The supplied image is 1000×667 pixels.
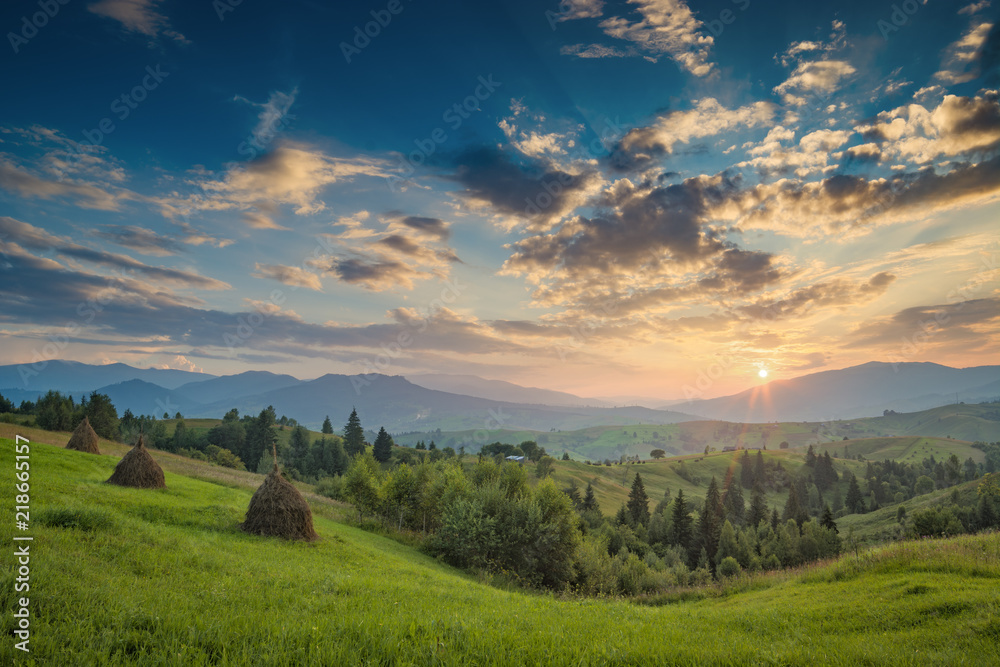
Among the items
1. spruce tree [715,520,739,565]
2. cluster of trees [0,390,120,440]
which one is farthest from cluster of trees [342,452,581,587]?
cluster of trees [0,390,120,440]

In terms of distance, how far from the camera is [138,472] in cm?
2638

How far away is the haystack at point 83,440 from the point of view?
3891 centimetres

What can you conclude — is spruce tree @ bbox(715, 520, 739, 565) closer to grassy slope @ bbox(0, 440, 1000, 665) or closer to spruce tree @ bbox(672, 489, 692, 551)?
spruce tree @ bbox(672, 489, 692, 551)

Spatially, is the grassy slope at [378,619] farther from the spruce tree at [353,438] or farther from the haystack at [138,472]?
the spruce tree at [353,438]

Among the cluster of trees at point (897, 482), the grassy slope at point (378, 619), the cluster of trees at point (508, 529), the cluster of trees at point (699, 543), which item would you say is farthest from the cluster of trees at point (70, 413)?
the cluster of trees at point (897, 482)

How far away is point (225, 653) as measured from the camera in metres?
5.41

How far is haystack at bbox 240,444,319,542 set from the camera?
2269cm

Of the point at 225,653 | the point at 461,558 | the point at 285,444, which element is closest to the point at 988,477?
the point at 461,558

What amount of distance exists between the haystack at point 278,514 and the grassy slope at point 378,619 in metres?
6.82

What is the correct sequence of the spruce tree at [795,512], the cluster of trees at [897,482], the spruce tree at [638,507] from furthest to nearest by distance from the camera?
the cluster of trees at [897,482], the spruce tree at [638,507], the spruce tree at [795,512]

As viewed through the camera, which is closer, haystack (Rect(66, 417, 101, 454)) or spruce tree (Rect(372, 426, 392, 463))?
haystack (Rect(66, 417, 101, 454))

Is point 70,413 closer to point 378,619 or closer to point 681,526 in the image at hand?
point 378,619

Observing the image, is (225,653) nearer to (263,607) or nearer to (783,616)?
(263,607)

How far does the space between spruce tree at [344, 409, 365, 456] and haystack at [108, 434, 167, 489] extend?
9903 centimetres
